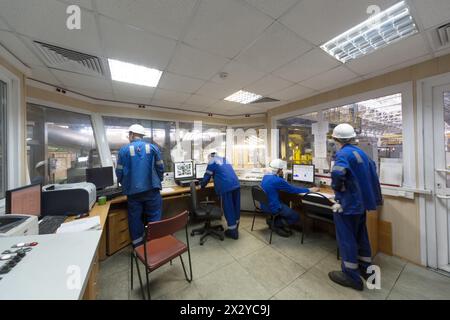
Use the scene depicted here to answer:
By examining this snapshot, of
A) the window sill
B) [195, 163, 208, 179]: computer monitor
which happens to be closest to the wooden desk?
the window sill

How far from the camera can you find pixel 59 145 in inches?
106

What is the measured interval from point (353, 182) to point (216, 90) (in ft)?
7.29

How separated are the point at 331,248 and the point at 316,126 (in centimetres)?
199

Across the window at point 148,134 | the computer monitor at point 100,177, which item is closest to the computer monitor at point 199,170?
the window at point 148,134

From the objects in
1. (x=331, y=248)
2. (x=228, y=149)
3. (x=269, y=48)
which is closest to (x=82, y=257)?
(x=269, y=48)

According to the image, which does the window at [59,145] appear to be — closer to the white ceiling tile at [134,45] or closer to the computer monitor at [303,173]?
the white ceiling tile at [134,45]

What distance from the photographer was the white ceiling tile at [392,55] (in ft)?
5.44

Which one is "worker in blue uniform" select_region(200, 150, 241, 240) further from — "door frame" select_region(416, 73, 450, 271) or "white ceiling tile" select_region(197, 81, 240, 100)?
"door frame" select_region(416, 73, 450, 271)

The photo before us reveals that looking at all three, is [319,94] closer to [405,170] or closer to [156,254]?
[405,170]

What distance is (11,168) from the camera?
73.7 inches

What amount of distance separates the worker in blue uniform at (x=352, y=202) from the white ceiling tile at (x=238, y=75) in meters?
1.40

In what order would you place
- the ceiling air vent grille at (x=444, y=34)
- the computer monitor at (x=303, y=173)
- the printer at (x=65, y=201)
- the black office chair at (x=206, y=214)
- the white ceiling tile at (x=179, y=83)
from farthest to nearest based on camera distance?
the computer monitor at (x=303, y=173) → the black office chair at (x=206, y=214) → the white ceiling tile at (x=179, y=83) → the printer at (x=65, y=201) → the ceiling air vent grille at (x=444, y=34)

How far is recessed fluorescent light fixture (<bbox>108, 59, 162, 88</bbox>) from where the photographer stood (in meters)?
2.02

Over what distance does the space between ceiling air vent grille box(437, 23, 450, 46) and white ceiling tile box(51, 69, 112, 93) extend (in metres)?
3.61
